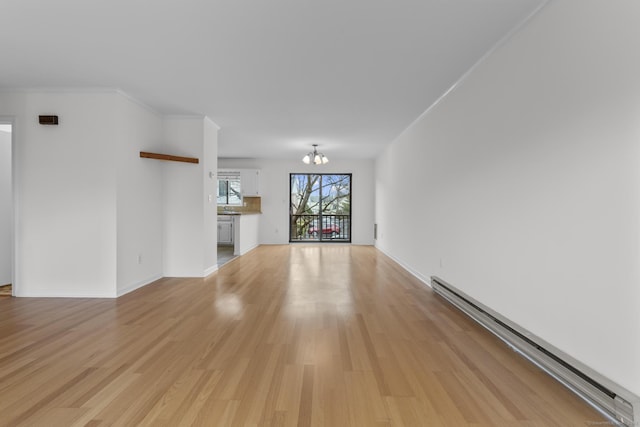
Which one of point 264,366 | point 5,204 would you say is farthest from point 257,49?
point 5,204

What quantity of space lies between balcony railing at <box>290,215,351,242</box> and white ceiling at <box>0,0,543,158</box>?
5.42 metres

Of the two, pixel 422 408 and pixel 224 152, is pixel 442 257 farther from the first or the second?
pixel 224 152

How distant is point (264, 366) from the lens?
2.11 m

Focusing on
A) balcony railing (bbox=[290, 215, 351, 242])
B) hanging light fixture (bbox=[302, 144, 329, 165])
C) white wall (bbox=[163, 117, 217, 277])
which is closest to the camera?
white wall (bbox=[163, 117, 217, 277])

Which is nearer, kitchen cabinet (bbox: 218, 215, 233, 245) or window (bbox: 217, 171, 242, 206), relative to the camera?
kitchen cabinet (bbox: 218, 215, 233, 245)

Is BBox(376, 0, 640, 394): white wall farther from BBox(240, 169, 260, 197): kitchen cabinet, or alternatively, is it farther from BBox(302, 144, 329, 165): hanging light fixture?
BBox(240, 169, 260, 197): kitchen cabinet

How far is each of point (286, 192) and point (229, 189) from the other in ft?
5.04

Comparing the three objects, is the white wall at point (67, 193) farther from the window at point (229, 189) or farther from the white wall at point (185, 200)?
the window at point (229, 189)

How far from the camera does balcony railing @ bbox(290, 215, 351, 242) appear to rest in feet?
32.0

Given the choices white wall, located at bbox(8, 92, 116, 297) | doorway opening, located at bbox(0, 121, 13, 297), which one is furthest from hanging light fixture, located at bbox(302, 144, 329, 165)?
doorway opening, located at bbox(0, 121, 13, 297)

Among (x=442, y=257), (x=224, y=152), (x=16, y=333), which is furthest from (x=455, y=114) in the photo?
(x=224, y=152)

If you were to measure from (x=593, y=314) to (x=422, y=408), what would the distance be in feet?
3.33

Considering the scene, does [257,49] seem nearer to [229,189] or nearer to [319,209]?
[229,189]

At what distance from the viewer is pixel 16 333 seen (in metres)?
2.68
